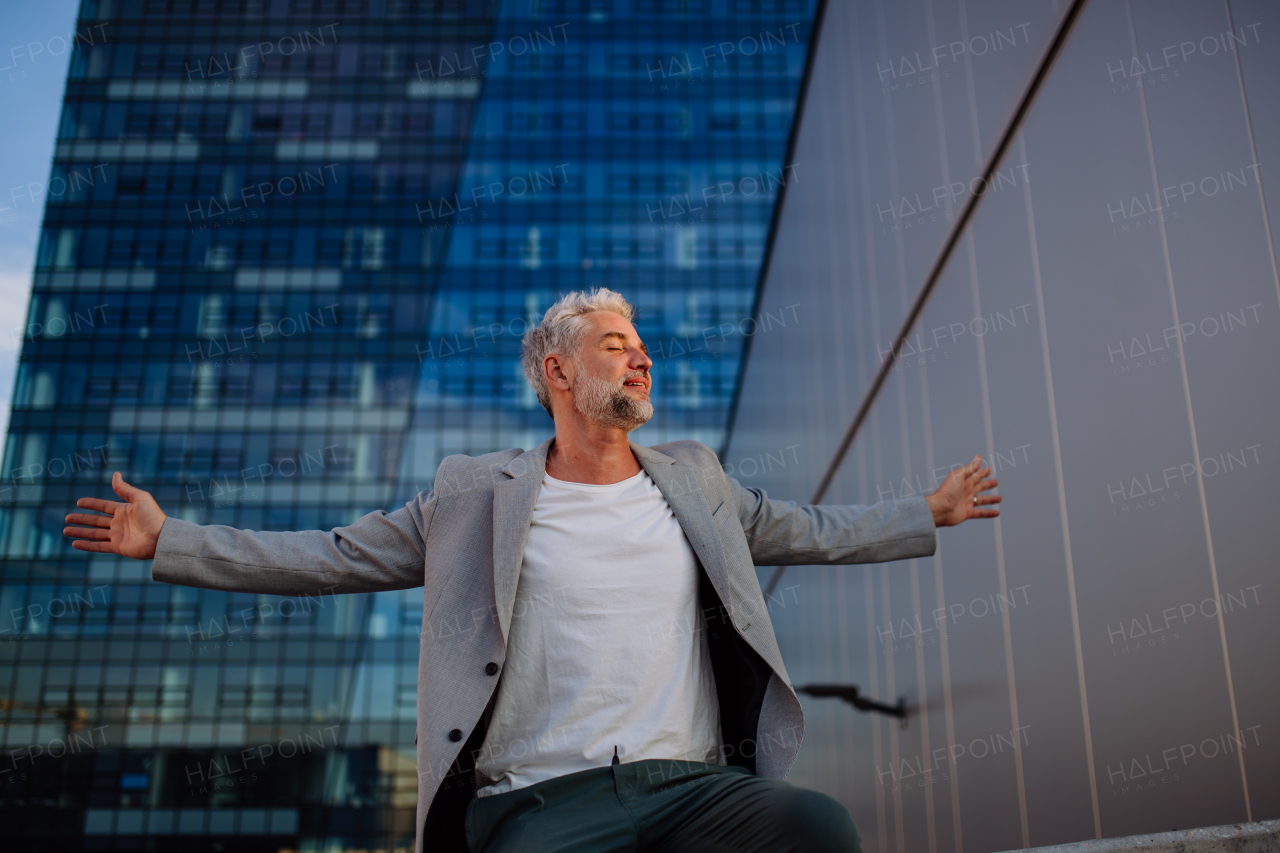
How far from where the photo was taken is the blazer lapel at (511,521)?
212 cm

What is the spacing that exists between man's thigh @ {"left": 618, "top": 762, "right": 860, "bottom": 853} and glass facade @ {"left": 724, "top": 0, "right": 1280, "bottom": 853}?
885 mm

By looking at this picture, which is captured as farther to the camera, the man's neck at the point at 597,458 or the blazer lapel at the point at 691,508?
the man's neck at the point at 597,458

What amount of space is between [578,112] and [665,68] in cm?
438

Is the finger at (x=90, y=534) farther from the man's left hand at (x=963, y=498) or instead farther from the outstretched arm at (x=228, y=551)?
the man's left hand at (x=963, y=498)

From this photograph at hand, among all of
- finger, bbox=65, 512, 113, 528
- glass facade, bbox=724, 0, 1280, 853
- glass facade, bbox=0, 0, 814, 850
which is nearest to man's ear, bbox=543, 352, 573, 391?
finger, bbox=65, 512, 113, 528

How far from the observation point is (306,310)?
3728 centimetres

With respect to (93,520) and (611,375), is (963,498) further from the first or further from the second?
(93,520)

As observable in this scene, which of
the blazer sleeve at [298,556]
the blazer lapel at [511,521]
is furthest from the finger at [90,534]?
the blazer lapel at [511,521]

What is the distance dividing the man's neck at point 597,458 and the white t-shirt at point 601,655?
165 millimetres

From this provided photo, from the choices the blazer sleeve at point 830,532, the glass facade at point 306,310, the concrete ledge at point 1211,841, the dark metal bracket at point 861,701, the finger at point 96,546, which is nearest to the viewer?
the concrete ledge at point 1211,841

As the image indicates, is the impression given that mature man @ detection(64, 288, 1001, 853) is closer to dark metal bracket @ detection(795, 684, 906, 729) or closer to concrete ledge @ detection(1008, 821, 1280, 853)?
concrete ledge @ detection(1008, 821, 1280, 853)

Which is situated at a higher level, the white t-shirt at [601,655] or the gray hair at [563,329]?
the gray hair at [563,329]

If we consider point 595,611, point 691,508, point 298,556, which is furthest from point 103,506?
point 691,508

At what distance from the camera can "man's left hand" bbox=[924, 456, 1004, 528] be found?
2469mm
